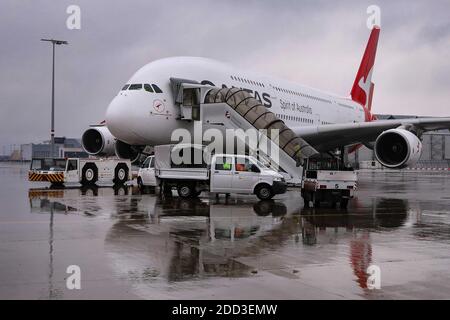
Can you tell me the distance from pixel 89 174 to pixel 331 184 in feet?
46.6

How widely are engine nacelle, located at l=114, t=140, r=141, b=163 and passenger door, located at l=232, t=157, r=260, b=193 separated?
365 inches

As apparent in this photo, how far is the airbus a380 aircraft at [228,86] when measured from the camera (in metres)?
20.4

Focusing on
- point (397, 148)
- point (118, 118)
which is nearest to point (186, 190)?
point (118, 118)

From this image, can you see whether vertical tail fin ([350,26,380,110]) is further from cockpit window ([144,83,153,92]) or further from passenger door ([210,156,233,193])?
passenger door ([210,156,233,193])

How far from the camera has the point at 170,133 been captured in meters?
21.3

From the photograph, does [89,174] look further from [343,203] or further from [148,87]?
[343,203]

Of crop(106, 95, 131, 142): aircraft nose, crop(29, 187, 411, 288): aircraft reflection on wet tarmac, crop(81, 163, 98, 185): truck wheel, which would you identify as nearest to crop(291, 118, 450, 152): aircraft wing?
crop(29, 187, 411, 288): aircraft reflection on wet tarmac

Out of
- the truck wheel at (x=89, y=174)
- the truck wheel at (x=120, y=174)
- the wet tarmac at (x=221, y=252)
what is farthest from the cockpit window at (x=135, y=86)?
the truck wheel at (x=120, y=174)

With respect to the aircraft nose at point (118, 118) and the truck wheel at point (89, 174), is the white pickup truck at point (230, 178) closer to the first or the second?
the aircraft nose at point (118, 118)

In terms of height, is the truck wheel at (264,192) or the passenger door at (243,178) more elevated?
the passenger door at (243,178)

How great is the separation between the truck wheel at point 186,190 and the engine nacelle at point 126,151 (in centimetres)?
767

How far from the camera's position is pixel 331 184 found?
53.3ft
